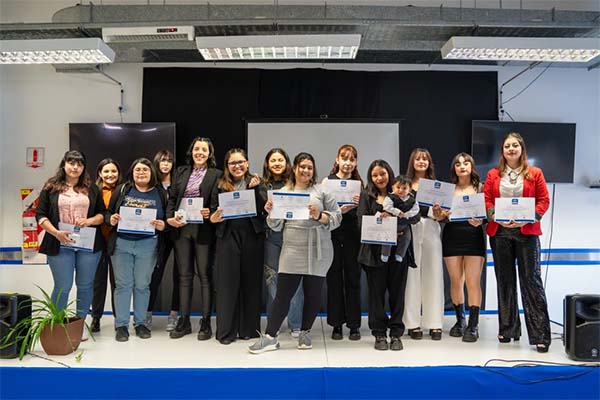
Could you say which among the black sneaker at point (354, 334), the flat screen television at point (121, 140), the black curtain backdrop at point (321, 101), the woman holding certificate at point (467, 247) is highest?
the black curtain backdrop at point (321, 101)

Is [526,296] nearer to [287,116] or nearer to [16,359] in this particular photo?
[287,116]

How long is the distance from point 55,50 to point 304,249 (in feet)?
9.30

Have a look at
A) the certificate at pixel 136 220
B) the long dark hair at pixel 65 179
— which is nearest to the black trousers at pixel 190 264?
the certificate at pixel 136 220

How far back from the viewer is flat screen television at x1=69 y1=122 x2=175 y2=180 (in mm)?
5102

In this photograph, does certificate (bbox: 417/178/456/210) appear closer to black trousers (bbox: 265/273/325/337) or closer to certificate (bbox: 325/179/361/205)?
certificate (bbox: 325/179/361/205)

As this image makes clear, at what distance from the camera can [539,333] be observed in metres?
3.16

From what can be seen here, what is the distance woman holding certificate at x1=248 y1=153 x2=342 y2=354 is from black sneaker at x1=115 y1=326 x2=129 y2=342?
961mm

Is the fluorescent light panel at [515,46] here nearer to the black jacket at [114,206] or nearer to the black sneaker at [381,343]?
the black sneaker at [381,343]

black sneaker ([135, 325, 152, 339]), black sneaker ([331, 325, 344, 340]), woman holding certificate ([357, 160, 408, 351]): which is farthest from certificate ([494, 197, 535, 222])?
black sneaker ([135, 325, 152, 339])

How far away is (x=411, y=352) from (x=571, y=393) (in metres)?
0.93

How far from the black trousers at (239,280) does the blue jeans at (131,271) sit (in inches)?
20.5

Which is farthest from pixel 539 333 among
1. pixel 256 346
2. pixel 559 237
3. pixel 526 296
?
pixel 559 237

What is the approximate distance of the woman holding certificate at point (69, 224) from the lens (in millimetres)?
3268

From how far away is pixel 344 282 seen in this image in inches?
135
